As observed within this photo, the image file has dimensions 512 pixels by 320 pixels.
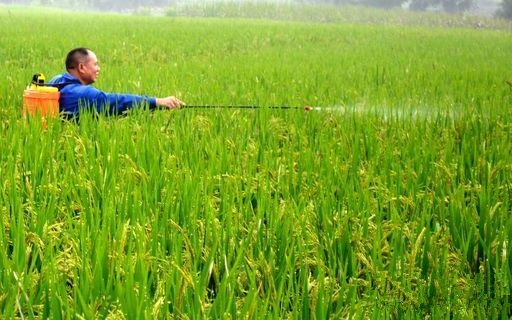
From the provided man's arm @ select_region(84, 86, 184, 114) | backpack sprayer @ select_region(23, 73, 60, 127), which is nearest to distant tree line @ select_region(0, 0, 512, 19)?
man's arm @ select_region(84, 86, 184, 114)

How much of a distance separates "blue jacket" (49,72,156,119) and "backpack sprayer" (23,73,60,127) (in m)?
0.20

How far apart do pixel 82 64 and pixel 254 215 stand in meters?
3.15

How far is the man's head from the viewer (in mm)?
5285

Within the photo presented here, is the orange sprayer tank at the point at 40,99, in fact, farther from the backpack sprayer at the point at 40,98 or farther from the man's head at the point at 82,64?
the man's head at the point at 82,64

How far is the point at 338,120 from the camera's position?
5398 mm

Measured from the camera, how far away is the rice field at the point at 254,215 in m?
1.90

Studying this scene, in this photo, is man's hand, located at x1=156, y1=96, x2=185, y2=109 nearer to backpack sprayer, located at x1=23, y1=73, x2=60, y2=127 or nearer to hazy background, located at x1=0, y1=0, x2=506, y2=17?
backpack sprayer, located at x1=23, y1=73, x2=60, y2=127

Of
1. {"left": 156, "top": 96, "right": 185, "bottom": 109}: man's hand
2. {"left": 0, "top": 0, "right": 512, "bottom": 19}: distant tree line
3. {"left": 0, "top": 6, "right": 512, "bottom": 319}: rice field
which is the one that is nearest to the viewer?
{"left": 0, "top": 6, "right": 512, "bottom": 319}: rice field

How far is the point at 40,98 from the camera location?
4.81 m

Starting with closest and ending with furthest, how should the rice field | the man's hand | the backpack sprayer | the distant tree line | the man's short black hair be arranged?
the rice field < the backpack sprayer < the man's hand < the man's short black hair < the distant tree line

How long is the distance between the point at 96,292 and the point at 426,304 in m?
1.00

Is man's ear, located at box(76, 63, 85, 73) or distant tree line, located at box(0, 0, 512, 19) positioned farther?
distant tree line, located at box(0, 0, 512, 19)

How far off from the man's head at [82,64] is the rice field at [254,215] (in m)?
0.62

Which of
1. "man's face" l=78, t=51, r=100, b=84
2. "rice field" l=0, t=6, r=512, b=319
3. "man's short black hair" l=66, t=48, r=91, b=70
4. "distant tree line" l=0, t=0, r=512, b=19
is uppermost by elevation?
"distant tree line" l=0, t=0, r=512, b=19
